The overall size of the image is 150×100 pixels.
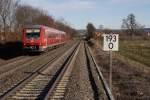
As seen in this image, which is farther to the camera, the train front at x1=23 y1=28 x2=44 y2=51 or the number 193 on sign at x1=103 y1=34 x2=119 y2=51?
the train front at x1=23 y1=28 x2=44 y2=51

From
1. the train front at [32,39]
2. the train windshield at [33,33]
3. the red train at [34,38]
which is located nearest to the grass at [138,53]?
the red train at [34,38]

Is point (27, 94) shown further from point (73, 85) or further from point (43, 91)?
point (73, 85)

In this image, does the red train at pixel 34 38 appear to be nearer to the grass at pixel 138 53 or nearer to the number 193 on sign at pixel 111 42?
the grass at pixel 138 53

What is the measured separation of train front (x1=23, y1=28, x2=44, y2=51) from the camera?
119 ft

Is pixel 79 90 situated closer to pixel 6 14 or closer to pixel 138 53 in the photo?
pixel 138 53

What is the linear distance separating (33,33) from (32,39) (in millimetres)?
714

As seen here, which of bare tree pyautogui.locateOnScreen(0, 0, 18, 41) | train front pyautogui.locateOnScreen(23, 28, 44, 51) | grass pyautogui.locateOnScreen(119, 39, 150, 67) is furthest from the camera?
bare tree pyautogui.locateOnScreen(0, 0, 18, 41)

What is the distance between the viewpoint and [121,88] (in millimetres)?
14117

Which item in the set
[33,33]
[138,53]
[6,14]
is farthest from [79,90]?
[6,14]

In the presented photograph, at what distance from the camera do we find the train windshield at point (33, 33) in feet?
121

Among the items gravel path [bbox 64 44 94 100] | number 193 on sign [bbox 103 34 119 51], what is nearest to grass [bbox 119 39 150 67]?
gravel path [bbox 64 44 94 100]

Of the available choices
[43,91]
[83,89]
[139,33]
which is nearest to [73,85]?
[83,89]

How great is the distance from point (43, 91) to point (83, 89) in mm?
1625

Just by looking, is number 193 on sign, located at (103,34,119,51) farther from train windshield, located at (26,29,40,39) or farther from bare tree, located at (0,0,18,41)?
bare tree, located at (0,0,18,41)
